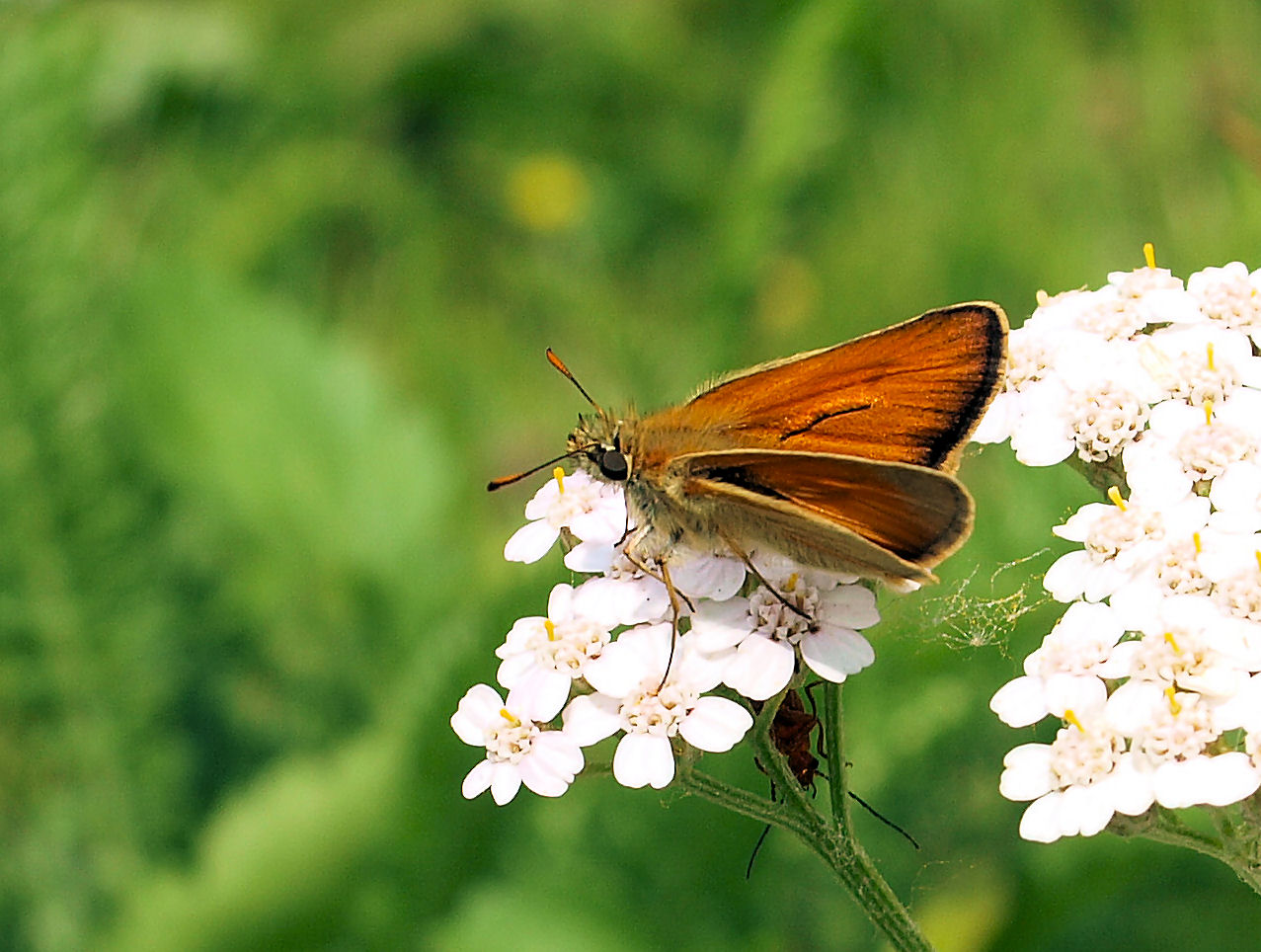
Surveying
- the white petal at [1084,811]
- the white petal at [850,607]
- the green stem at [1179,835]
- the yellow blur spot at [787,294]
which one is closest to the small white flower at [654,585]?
the white petal at [850,607]

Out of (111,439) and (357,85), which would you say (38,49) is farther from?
(357,85)

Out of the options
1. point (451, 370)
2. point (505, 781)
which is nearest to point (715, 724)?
point (505, 781)

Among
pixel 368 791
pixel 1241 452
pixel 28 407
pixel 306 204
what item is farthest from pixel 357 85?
pixel 1241 452

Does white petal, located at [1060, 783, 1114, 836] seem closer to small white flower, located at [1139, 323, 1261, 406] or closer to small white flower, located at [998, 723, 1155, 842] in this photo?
small white flower, located at [998, 723, 1155, 842]

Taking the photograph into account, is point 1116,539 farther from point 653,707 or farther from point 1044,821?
point 653,707

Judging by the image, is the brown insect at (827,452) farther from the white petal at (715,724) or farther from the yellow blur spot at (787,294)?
the yellow blur spot at (787,294)

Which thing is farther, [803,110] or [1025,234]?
[1025,234]
